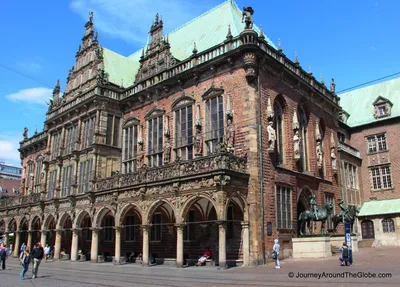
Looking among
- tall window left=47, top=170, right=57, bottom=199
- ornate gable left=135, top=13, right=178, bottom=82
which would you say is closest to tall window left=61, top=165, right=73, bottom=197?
tall window left=47, top=170, right=57, bottom=199

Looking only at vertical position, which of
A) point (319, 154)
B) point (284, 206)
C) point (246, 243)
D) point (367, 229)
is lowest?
point (246, 243)

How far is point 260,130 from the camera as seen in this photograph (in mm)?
23500

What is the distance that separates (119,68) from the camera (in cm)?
3684

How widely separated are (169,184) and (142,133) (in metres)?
8.72

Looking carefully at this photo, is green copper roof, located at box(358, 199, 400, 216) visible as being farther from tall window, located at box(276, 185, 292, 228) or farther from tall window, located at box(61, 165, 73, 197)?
tall window, located at box(61, 165, 73, 197)

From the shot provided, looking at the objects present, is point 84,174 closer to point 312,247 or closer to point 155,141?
point 155,141

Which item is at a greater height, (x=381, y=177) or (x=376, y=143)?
(x=376, y=143)

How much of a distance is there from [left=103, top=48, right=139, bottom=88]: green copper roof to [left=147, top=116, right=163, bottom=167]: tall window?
680 centimetres

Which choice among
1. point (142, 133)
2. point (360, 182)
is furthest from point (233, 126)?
point (360, 182)

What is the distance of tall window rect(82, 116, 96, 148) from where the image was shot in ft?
105

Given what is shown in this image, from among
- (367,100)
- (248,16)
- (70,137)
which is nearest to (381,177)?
(367,100)

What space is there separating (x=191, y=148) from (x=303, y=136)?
9038 millimetres

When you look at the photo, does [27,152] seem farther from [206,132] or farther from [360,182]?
[360,182]

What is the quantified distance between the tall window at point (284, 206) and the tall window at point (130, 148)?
1218 cm
